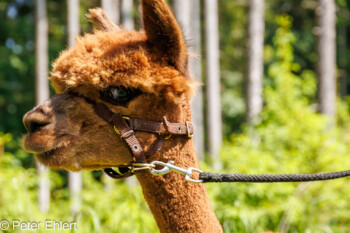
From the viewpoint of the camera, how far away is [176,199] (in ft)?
5.70

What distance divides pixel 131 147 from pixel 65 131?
0.33 metres

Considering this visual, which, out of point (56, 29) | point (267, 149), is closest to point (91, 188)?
point (267, 149)

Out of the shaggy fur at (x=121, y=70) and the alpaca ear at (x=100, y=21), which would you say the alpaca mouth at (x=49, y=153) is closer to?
the shaggy fur at (x=121, y=70)

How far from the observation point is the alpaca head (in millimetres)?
1654

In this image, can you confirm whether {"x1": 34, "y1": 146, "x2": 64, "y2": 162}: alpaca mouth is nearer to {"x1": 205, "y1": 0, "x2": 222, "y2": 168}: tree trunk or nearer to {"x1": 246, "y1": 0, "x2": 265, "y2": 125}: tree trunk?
{"x1": 246, "y1": 0, "x2": 265, "y2": 125}: tree trunk

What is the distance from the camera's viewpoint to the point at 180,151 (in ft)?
5.87

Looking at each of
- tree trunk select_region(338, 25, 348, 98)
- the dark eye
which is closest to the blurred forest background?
the dark eye

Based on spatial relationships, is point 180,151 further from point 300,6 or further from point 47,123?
point 300,6

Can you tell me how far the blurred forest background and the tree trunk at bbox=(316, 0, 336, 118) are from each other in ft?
0.09

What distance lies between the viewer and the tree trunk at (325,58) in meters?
9.07

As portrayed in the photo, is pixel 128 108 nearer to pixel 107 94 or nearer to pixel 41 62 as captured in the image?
pixel 107 94

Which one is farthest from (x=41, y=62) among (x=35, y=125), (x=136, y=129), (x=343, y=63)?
(x=343, y=63)

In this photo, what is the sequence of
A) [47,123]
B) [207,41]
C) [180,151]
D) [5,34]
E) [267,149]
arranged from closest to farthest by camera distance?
[47,123] < [180,151] < [267,149] < [207,41] < [5,34]

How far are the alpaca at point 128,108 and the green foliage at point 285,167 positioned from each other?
74.7 inches
